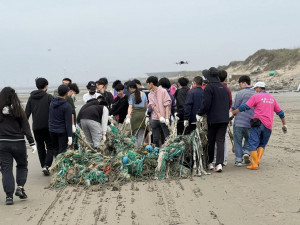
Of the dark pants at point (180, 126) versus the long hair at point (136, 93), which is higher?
the long hair at point (136, 93)

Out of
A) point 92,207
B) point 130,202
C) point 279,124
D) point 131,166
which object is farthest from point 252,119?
point 279,124

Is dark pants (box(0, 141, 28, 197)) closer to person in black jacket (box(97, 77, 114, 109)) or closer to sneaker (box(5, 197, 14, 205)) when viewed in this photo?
sneaker (box(5, 197, 14, 205))

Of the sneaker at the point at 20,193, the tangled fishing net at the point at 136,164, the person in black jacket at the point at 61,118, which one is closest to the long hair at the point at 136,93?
the tangled fishing net at the point at 136,164

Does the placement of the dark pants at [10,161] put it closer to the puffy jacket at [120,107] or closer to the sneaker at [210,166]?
Result: the sneaker at [210,166]

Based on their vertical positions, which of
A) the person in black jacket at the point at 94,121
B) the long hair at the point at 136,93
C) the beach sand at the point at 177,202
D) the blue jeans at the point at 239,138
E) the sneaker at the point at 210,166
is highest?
the long hair at the point at 136,93

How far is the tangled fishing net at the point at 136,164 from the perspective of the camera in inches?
277

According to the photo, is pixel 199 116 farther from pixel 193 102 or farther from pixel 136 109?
pixel 136 109

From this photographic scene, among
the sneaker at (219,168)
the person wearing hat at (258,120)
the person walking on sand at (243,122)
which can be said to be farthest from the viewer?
the person walking on sand at (243,122)

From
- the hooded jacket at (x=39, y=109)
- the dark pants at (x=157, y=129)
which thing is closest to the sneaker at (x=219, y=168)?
the dark pants at (x=157, y=129)

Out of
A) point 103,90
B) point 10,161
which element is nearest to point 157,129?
point 103,90

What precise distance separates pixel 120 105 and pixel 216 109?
115 inches

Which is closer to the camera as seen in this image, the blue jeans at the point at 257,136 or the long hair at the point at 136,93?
the blue jeans at the point at 257,136

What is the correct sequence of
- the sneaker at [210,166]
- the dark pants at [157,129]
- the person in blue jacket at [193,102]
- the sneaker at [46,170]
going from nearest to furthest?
the sneaker at [210,166] < the sneaker at [46,170] < the person in blue jacket at [193,102] < the dark pants at [157,129]

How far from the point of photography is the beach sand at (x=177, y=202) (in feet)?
16.7
